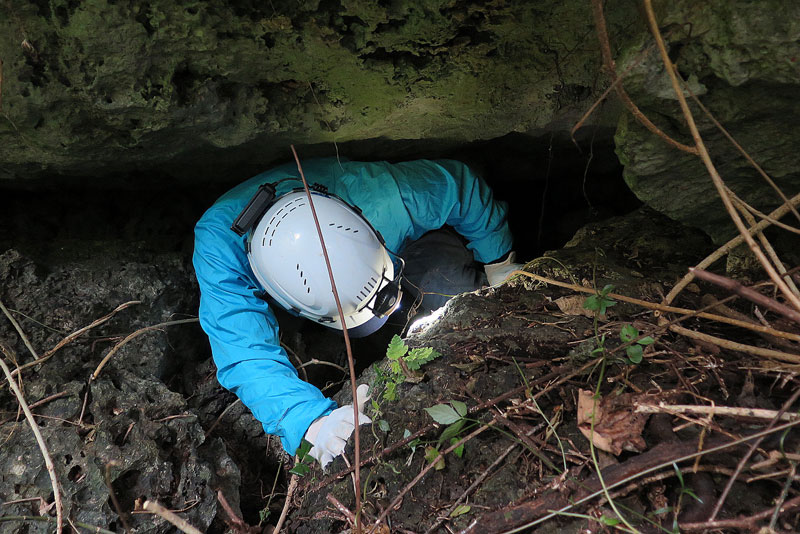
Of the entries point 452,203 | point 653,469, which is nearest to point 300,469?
point 653,469

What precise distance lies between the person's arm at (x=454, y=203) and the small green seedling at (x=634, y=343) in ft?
5.42

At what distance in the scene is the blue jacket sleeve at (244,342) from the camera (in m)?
2.60

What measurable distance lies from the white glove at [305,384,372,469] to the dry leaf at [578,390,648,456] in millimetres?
1003

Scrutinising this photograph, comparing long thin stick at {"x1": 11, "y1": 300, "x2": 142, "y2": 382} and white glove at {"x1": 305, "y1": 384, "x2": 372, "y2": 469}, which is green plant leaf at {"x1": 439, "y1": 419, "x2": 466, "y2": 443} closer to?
white glove at {"x1": 305, "y1": 384, "x2": 372, "y2": 469}

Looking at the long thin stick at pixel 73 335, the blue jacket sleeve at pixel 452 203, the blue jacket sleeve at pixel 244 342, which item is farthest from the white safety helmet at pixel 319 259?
the long thin stick at pixel 73 335

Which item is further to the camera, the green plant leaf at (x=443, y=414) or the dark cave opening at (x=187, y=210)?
the dark cave opening at (x=187, y=210)

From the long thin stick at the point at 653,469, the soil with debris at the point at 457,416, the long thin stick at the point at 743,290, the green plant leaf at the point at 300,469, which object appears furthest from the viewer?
the green plant leaf at the point at 300,469

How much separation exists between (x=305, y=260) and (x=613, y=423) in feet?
5.54

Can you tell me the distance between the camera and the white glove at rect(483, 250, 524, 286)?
11.0ft

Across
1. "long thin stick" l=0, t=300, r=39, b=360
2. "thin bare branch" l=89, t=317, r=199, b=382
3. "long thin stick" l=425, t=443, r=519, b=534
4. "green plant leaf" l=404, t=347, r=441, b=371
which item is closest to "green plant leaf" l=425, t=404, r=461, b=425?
"long thin stick" l=425, t=443, r=519, b=534

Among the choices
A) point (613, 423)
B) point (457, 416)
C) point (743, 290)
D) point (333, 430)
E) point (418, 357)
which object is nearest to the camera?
point (743, 290)

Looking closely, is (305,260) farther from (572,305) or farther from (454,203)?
(572,305)

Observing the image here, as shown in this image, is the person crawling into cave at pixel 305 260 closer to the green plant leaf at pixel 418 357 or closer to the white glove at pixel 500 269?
the white glove at pixel 500 269

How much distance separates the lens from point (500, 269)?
11.2 feet
